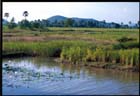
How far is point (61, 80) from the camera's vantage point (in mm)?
4762

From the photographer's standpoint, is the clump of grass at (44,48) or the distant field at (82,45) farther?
the clump of grass at (44,48)

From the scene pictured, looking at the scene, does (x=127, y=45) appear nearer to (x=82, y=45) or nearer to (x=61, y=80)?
(x=82, y=45)

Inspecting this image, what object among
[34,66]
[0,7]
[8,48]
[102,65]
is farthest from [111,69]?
[0,7]

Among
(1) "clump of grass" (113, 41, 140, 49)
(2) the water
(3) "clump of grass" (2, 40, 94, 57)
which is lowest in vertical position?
(2) the water

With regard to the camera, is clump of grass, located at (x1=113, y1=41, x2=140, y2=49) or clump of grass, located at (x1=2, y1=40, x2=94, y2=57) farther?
clump of grass, located at (x1=2, y1=40, x2=94, y2=57)

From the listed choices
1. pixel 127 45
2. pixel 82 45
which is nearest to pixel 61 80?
pixel 82 45

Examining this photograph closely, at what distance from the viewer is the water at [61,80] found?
4.03 meters

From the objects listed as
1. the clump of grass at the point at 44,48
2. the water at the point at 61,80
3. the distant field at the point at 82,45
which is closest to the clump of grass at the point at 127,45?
the distant field at the point at 82,45

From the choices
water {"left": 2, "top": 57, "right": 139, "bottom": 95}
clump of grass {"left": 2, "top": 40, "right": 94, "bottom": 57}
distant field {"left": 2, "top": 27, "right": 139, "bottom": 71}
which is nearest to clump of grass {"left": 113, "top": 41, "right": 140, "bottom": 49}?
distant field {"left": 2, "top": 27, "right": 139, "bottom": 71}

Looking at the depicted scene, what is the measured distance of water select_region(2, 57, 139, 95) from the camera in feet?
13.2

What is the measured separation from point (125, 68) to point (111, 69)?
1.04ft

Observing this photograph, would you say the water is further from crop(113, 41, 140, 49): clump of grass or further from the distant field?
crop(113, 41, 140, 49): clump of grass

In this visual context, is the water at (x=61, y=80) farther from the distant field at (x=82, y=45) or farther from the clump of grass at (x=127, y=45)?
the clump of grass at (x=127, y=45)

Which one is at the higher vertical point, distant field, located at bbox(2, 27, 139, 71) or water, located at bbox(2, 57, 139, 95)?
distant field, located at bbox(2, 27, 139, 71)
